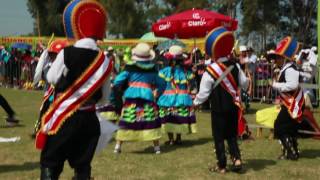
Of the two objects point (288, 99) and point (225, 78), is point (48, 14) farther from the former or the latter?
point (225, 78)

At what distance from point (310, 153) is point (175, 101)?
8.39 feet

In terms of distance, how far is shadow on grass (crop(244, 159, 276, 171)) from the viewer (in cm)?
834

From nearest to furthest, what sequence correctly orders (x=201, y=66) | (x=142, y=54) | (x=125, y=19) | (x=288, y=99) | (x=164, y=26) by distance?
(x=288, y=99) < (x=142, y=54) < (x=201, y=66) < (x=164, y=26) < (x=125, y=19)

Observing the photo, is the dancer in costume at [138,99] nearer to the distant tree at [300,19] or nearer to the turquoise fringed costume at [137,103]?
the turquoise fringed costume at [137,103]

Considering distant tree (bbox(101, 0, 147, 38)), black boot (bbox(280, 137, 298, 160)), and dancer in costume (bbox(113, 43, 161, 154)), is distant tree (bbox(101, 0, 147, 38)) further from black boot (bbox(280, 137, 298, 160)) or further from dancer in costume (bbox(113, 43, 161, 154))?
black boot (bbox(280, 137, 298, 160))

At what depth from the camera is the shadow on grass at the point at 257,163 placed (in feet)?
27.3

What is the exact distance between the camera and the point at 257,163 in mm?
8656

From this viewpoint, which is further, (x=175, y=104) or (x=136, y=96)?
(x=175, y=104)

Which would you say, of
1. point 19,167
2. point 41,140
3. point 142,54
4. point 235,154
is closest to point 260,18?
point 142,54

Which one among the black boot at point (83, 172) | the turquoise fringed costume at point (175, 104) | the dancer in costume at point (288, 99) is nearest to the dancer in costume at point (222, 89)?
the dancer in costume at point (288, 99)

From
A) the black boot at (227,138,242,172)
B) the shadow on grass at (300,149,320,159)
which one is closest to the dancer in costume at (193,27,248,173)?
the black boot at (227,138,242,172)

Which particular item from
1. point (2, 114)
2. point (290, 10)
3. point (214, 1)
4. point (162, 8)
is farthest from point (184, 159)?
point (162, 8)

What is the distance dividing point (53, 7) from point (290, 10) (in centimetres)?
2438

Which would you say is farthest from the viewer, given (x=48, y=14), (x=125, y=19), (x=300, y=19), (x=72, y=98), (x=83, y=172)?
(x=125, y=19)
